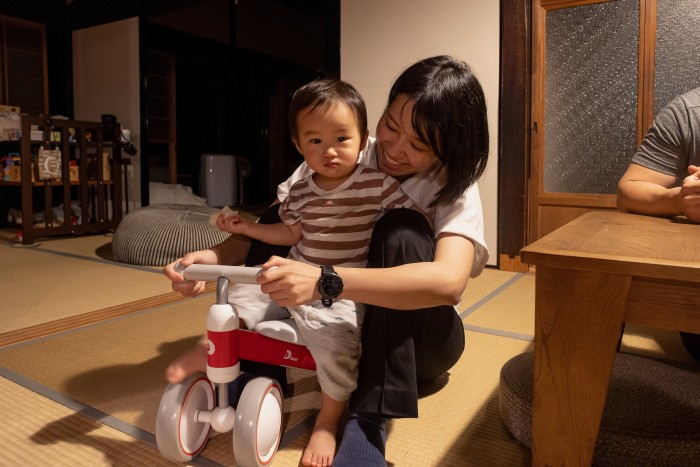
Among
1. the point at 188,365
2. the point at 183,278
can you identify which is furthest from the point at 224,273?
the point at 188,365

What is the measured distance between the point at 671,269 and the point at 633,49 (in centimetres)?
249

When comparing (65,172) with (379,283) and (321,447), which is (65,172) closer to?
(321,447)

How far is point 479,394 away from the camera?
139cm

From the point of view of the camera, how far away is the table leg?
787mm

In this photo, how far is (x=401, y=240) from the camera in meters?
1.04

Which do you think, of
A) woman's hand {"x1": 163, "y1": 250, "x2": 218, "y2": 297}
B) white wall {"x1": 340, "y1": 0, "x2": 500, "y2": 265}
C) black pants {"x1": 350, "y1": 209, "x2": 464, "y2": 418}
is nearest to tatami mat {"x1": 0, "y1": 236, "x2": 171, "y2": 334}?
woman's hand {"x1": 163, "y1": 250, "x2": 218, "y2": 297}

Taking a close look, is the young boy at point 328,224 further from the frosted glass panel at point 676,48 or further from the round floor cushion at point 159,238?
the frosted glass panel at point 676,48

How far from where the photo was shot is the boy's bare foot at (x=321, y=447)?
3.35 feet

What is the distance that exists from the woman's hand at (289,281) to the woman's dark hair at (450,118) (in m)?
0.37

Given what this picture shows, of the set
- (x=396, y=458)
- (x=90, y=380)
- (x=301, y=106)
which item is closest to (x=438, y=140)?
(x=301, y=106)

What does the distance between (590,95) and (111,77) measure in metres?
4.39

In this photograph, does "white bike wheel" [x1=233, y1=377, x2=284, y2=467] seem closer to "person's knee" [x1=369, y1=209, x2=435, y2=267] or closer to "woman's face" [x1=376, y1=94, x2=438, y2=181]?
"person's knee" [x1=369, y1=209, x2=435, y2=267]

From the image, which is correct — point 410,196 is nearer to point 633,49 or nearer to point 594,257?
point 594,257

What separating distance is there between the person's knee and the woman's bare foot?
15.0 inches
